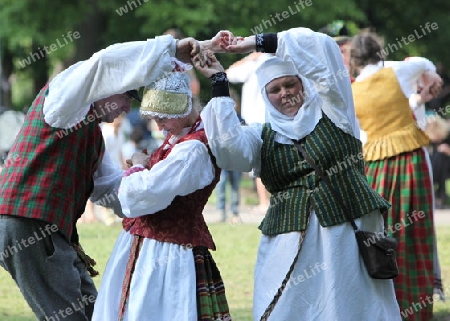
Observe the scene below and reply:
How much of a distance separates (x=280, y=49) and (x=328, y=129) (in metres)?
0.41

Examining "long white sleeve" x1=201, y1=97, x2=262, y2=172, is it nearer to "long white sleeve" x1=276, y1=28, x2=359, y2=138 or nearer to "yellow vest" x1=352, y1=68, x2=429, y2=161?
"long white sleeve" x1=276, y1=28, x2=359, y2=138

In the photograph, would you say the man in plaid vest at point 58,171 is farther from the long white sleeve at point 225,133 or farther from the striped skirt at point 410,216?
the striped skirt at point 410,216

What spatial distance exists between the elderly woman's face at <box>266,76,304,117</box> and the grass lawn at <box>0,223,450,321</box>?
2478 millimetres

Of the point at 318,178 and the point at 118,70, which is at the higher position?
the point at 118,70

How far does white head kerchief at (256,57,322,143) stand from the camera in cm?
420

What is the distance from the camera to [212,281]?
4.18 m

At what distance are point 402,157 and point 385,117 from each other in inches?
12.0

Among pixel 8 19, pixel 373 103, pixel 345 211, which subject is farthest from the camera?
pixel 8 19

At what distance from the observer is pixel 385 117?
6.14 metres

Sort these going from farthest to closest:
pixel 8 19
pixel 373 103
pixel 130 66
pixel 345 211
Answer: pixel 8 19, pixel 373 103, pixel 345 211, pixel 130 66

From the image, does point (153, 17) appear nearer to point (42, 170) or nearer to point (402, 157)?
point (402, 157)

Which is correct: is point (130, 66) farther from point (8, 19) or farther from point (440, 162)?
point (8, 19)

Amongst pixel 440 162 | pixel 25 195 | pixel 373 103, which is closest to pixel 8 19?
pixel 440 162

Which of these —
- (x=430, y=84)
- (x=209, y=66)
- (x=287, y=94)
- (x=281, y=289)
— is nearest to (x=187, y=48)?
(x=209, y=66)
